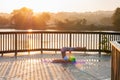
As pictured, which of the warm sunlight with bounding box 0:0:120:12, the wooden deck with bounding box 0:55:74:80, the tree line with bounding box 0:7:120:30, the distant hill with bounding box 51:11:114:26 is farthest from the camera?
the distant hill with bounding box 51:11:114:26

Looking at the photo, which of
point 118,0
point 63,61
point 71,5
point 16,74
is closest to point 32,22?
point 71,5

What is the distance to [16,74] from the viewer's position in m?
7.03

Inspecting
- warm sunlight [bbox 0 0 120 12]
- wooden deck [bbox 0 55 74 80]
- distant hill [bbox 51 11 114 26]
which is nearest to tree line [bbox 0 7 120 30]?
distant hill [bbox 51 11 114 26]

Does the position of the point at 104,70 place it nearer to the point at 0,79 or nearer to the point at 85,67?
the point at 85,67

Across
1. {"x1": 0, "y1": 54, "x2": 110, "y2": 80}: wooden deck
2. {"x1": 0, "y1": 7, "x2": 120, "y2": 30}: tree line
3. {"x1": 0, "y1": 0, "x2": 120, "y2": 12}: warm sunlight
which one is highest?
{"x1": 0, "y1": 0, "x2": 120, "y2": 12}: warm sunlight

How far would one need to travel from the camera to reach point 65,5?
25.9 meters

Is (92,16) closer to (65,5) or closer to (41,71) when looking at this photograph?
(65,5)

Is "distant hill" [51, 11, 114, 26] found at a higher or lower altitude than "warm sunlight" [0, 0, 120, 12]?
lower

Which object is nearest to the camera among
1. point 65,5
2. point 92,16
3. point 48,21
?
point 65,5

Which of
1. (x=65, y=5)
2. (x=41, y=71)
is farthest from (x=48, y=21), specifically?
(x=41, y=71)

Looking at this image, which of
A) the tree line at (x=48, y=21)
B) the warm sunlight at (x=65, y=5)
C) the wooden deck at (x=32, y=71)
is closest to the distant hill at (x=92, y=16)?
the tree line at (x=48, y=21)

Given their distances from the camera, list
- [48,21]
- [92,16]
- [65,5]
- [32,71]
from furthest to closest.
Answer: [92,16] → [48,21] → [65,5] → [32,71]

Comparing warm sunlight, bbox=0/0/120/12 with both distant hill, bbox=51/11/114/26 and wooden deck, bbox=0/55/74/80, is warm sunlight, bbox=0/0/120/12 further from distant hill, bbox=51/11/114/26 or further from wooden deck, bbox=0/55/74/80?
wooden deck, bbox=0/55/74/80

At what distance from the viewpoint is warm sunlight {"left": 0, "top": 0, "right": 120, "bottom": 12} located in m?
23.4
